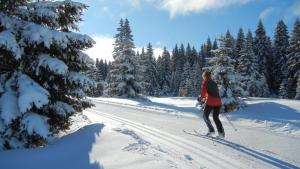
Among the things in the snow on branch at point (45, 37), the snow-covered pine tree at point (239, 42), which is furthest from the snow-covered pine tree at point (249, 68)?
the snow on branch at point (45, 37)

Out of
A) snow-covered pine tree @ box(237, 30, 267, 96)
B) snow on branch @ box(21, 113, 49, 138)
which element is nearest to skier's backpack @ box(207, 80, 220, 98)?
snow on branch @ box(21, 113, 49, 138)

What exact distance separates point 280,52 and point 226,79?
154 feet

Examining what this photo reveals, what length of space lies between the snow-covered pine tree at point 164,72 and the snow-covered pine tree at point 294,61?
144 ft

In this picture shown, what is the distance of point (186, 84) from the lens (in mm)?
90812

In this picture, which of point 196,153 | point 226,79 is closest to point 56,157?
point 196,153

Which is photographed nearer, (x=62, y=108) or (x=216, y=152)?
(x=216, y=152)

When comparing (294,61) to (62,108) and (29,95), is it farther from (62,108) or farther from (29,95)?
(29,95)

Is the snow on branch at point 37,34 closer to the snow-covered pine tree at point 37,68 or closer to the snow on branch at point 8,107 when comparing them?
the snow-covered pine tree at point 37,68

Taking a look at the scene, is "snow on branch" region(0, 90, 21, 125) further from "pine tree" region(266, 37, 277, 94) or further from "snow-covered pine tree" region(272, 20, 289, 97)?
"pine tree" region(266, 37, 277, 94)

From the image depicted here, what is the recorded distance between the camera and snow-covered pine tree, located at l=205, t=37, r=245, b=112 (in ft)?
75.7

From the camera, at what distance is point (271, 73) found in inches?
2675

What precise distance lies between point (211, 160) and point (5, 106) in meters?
4.86

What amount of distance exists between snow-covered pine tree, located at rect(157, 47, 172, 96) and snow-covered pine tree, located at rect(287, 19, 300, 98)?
43918 mm

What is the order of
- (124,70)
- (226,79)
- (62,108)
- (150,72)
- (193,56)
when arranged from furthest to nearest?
(193,56)
(150,72)
(124,70)
(226,79)
(62,108)
